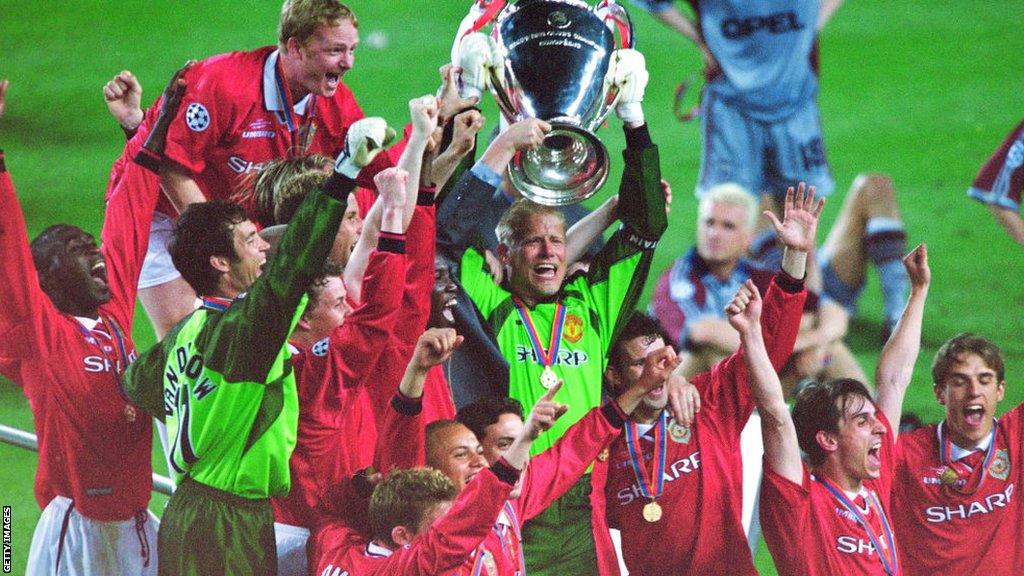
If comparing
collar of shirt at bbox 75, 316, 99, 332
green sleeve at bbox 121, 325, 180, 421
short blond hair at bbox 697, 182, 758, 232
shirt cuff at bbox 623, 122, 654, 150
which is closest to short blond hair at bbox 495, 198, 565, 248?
shirt cuff at bbox 623, 122, 654, 150

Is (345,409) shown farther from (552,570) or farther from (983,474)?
(983,474)

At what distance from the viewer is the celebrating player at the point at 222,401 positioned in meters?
3.35

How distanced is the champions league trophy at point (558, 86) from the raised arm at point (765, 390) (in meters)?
0.45

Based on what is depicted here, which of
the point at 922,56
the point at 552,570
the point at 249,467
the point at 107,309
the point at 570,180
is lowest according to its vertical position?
the point at 552,570

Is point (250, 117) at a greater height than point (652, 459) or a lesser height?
greater

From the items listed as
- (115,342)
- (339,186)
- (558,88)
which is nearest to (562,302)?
(558,88)

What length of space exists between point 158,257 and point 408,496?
1.04 meters

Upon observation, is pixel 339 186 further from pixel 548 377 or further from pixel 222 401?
pixel 548 377

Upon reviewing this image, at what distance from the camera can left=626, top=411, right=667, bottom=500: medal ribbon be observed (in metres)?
3.96

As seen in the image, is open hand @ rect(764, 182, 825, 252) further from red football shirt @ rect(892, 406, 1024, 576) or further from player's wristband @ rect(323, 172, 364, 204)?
player's wristband @ rect(323, 172, 364, 204)

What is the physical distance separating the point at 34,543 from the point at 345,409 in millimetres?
884

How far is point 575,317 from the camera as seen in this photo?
398cm

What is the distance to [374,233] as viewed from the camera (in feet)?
12.1

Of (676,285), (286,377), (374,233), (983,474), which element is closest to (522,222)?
(374,233)
